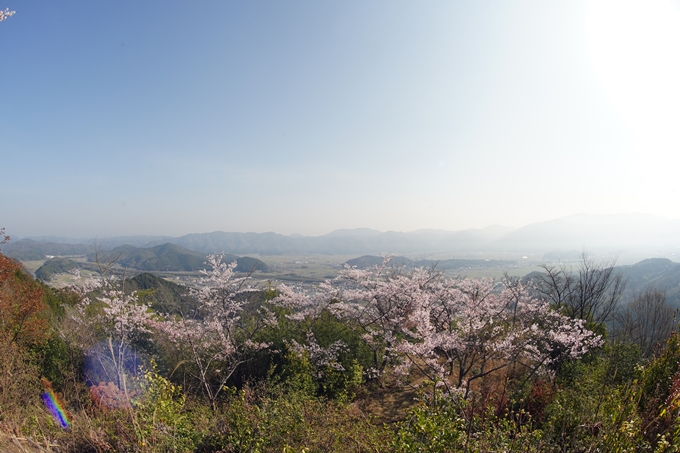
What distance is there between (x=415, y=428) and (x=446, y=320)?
6.38 m

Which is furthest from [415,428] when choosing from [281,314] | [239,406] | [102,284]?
[102,284]

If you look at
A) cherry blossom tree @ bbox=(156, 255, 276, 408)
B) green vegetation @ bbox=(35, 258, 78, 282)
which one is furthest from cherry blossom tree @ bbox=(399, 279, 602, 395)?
green vegetation @ bbox=(35, 258, 78, 282)

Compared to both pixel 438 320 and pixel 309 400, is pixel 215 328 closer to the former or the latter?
pixel 309 400

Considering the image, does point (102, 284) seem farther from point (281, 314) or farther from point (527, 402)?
point (527, 402)

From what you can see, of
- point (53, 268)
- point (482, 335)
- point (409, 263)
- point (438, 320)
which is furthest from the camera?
point (53, 268)

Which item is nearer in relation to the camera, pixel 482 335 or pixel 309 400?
pixel 482 335

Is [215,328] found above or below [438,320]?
below

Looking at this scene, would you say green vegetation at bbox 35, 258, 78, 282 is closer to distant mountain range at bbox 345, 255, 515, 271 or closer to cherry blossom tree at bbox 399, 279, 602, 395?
distant mountain range at bbox 345, 255, 515, 271

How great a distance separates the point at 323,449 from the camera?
440 cm

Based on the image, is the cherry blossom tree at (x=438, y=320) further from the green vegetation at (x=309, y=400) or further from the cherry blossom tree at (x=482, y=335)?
the green vegetation at (x=309, y=400)

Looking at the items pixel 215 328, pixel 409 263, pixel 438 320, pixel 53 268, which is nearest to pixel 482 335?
pixel 438 320


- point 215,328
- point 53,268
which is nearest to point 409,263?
point 215,328

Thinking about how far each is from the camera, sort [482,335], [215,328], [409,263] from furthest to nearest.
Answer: [409,263] < [215,328] < [482,335]

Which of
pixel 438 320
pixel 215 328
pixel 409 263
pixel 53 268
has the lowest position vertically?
pixel 53 268
